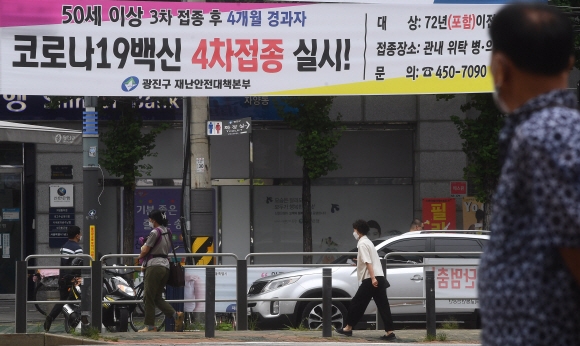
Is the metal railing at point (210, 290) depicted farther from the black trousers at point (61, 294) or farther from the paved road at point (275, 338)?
the black trousers at point (61, 294)

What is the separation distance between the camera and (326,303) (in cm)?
1198

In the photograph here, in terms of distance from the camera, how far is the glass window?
1352cm

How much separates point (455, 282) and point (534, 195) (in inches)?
428

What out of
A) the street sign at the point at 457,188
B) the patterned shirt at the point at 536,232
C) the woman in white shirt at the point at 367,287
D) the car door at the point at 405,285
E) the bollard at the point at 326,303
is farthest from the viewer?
the street sign at the point at 457,188

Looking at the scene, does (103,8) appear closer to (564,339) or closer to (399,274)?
(399,274)

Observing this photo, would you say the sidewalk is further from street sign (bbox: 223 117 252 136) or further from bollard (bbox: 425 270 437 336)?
street sign (bbox: 223 117 252 136)

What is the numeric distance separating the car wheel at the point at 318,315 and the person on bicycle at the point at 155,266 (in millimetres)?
1892

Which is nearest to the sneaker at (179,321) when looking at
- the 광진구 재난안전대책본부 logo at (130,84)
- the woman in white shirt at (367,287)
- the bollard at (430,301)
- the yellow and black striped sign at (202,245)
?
the yellow and black striped sign at (202,245)

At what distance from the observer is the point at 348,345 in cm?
1105

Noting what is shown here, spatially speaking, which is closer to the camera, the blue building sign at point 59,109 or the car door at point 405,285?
the car door at point 405,285

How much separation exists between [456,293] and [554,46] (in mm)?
10810

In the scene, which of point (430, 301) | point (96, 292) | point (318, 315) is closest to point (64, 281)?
point (96, 292)

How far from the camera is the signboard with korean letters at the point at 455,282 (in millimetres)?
12586

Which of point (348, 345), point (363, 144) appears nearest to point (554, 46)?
point (348, 345)
